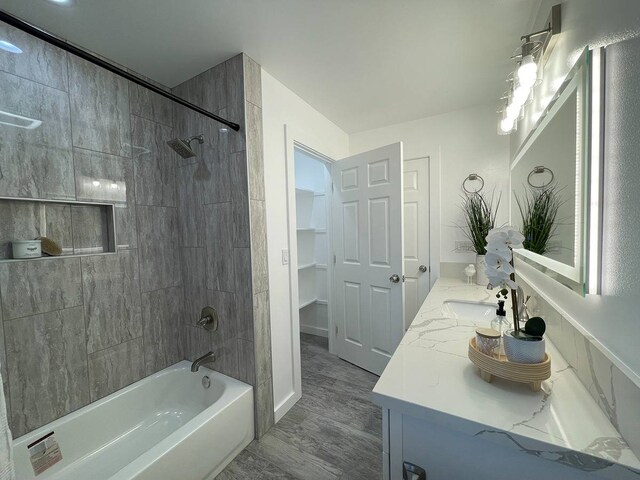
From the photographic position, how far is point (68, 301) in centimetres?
134

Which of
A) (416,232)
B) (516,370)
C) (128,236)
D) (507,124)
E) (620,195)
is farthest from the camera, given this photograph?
(416,232)

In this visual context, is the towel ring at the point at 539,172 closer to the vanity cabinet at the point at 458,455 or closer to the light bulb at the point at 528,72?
the light bulb at the point at 528,72

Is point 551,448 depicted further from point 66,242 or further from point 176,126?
point 176,126

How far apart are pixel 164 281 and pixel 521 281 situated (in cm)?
235

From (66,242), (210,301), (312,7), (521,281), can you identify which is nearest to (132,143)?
(66,242)

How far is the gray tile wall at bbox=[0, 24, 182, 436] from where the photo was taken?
119cm

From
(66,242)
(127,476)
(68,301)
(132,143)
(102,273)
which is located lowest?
(127,476)

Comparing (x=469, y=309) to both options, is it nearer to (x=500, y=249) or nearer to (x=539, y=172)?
(x=539, y=172)

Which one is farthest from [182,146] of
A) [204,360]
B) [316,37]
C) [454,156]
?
[454,156]

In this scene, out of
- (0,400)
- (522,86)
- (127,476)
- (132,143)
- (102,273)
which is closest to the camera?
(0,400)

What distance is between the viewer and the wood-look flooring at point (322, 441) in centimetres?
138

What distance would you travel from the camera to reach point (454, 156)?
238 cm

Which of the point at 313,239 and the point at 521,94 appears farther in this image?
the point at 313,239

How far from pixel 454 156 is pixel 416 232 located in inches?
31.4
